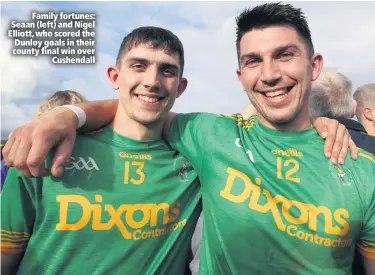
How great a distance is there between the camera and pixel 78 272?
2.70m

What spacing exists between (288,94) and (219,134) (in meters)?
0.71


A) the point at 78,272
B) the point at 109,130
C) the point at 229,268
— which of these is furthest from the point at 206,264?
the point at 109,130

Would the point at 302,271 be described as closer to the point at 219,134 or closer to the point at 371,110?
the point at 219,134

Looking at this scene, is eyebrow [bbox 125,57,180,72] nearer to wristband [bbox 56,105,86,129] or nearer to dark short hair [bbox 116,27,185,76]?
dark short hair [bbox 116,27,185,76]

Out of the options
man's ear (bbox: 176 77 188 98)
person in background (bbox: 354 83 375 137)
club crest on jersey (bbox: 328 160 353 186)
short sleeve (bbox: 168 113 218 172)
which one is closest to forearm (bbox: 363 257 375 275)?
club crest on jersey (bbox: 328 160 353 186)

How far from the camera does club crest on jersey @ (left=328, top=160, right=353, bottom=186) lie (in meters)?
Result: 2.76

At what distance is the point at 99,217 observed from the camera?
2.76 meters

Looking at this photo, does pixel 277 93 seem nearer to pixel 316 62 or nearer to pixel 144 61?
pixel 316 62

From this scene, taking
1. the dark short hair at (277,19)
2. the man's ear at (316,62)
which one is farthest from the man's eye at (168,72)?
the man's ear at (316,62)

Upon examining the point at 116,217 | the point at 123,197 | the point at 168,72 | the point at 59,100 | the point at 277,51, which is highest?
the point at 277,51

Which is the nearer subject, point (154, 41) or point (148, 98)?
point (148, 98)

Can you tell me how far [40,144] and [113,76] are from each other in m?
1.22

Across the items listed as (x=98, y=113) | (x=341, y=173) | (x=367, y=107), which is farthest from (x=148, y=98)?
(x=367, y=107)

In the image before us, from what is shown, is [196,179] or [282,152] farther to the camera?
[196,179]
